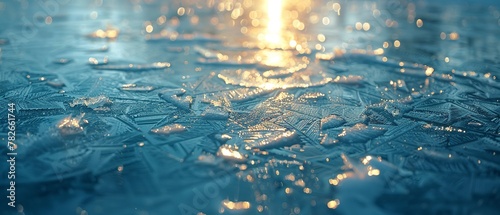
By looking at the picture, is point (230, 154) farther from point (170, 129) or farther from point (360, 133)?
point (360, 133)

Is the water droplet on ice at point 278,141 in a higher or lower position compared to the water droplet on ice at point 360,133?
lower

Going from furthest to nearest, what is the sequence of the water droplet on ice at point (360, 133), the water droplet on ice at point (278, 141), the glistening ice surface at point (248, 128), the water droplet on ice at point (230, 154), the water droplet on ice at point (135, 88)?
the water droplet on ice at point (135, 88) → the water droplet on ice at point (360, 133) → the water droplet on ice at point (278, 141) → the water droplet on ice at point (230, 154) → the glistening ice surface at point (248, 128)

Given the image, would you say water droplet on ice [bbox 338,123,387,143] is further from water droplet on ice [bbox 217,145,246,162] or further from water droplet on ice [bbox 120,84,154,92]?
water droplet on ice [bbox 120,84,154,92]

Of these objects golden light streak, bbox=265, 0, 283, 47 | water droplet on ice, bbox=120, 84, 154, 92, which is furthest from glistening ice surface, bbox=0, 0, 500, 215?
golden light streak, bbox=265, 0, 283, 47

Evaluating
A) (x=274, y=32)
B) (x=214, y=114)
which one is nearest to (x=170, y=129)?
(x=214, y=114)

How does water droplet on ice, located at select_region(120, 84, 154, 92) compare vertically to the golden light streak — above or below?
below

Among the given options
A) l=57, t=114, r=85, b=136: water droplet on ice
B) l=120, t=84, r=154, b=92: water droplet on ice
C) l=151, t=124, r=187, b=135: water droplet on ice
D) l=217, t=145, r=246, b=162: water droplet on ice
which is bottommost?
l=57, t=114, r=85, b=136: water droplet on ice

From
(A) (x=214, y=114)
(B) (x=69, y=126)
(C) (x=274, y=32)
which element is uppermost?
(C) (x=274, y=32)

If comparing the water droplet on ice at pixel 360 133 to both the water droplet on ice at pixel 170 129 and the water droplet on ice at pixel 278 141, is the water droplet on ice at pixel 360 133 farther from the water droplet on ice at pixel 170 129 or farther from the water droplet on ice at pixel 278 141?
the water droplet on ice at pixel 170 129

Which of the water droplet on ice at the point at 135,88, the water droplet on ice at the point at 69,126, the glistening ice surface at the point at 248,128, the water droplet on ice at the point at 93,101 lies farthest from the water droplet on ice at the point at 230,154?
the water droplet on ice at the point at 135,88
